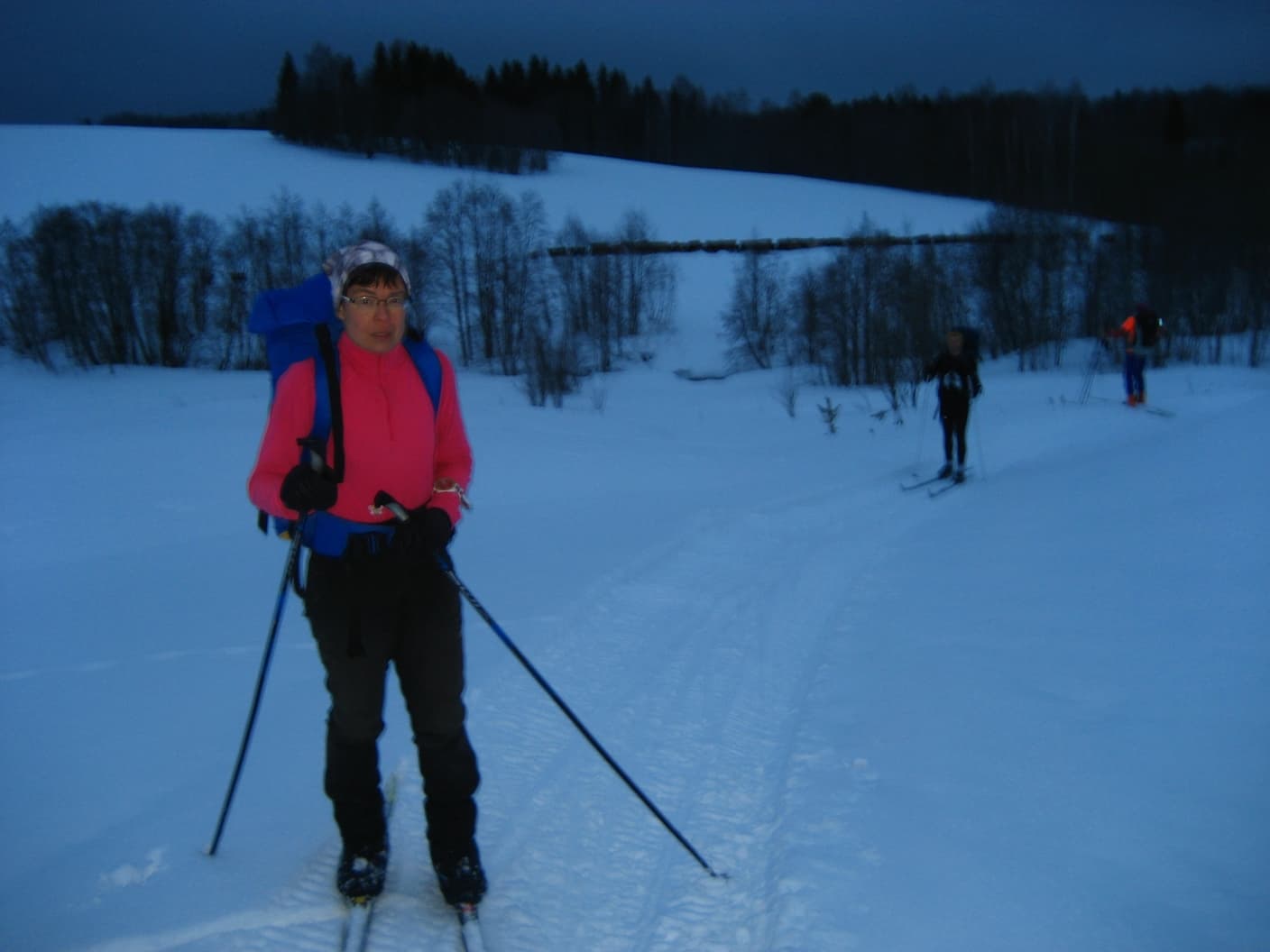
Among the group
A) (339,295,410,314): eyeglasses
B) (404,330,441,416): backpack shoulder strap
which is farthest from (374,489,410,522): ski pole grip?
(339,295,410,314): eyeglasses

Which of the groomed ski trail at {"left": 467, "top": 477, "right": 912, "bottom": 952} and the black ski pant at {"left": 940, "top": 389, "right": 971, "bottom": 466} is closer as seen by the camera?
the groomed ski trail at {"left": 467, "top": 477, "right": 912, "bottom": 952}

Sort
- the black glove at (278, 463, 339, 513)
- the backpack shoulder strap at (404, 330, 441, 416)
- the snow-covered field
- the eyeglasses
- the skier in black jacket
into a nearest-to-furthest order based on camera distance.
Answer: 1. the black glove at (278, 463, 339, 513)
2. the eyeglasses
3. the backpack shoulder strap at (404, 330, 441, 416)
4. the snow-covered field
5. the skier in black jacket

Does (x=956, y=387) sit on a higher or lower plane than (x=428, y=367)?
lower

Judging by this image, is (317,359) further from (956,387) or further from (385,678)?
(956,387)

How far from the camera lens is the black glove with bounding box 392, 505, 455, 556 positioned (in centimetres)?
254

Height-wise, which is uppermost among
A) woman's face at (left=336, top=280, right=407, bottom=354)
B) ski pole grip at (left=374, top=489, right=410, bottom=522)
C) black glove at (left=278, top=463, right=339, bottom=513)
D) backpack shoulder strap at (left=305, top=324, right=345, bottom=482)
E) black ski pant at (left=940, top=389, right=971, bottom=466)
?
woman's face at (left=336, top=280, right=407, bottom=354)

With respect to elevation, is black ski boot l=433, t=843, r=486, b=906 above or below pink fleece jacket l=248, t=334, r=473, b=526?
below

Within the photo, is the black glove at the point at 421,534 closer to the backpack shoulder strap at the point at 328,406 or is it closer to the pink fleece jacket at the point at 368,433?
the pink fleece jacket at the point at 368,433

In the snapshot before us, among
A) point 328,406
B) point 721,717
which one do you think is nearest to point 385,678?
point 328,406

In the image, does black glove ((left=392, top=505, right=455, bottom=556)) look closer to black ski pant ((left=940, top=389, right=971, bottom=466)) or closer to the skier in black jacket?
the skier in black jacket

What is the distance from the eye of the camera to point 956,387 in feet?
34.7

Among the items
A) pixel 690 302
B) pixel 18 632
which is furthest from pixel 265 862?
pixel 690 302

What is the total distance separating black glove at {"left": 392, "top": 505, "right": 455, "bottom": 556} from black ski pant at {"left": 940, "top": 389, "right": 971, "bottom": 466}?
362 inches

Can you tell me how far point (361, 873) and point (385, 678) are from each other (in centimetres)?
63
